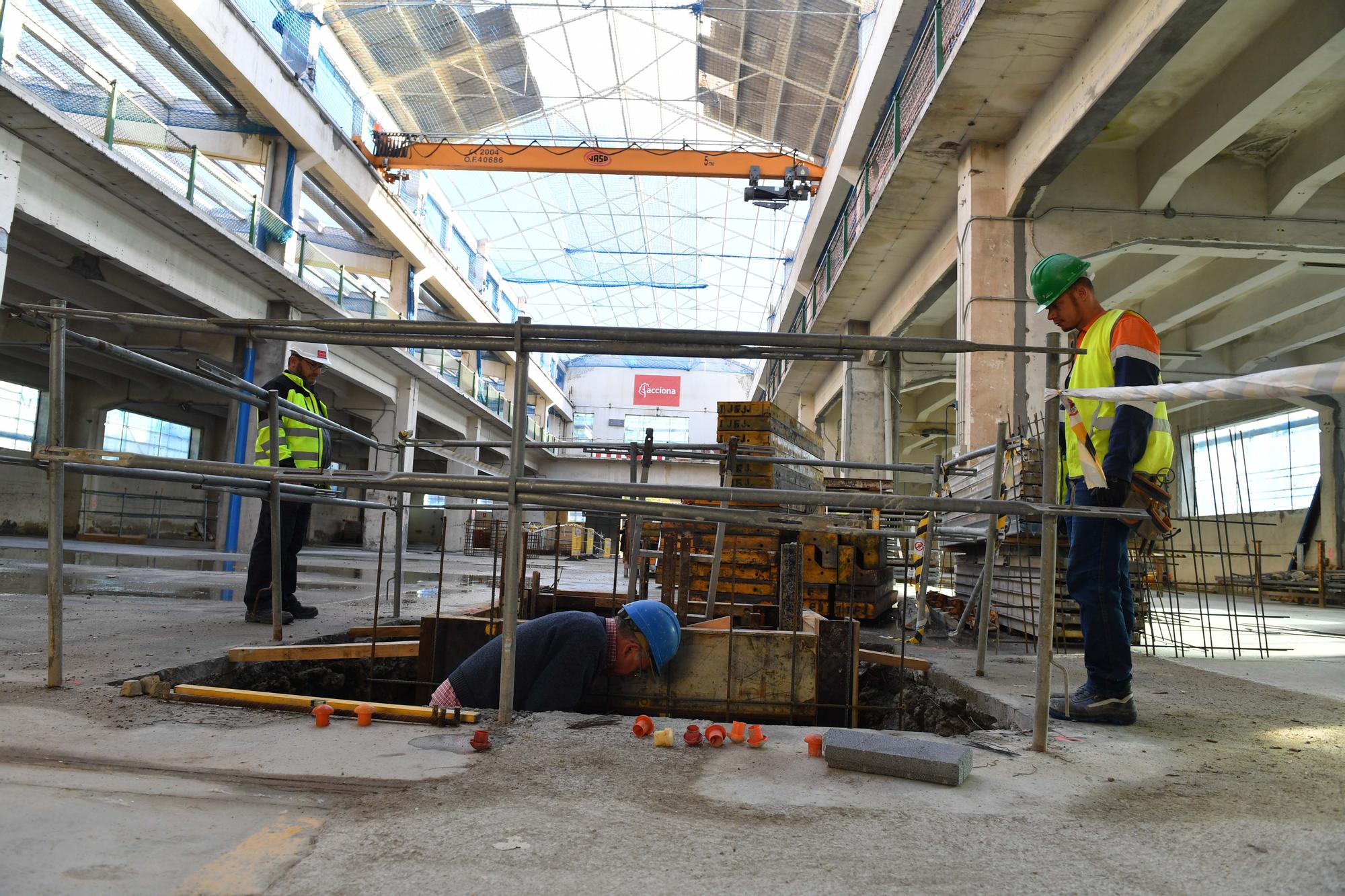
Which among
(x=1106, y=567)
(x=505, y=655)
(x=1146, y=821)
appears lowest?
(x=1146, y=821)

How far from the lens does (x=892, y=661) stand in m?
5.11

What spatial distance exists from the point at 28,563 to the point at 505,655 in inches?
390

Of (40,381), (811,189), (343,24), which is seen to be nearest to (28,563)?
(40,381)

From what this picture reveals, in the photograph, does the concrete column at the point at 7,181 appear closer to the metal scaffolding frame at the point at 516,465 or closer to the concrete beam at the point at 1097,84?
the metal scaffolding frame at the point at 516,465

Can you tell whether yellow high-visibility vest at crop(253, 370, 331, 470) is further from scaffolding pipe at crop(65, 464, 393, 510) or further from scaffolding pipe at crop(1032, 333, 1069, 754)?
scaffolding pipe at crop(1032, 333, 1069, 754)

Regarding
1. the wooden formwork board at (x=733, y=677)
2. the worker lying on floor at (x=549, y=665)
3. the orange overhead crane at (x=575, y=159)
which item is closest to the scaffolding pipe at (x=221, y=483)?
the worker lying on floor at (x=549, y=665)

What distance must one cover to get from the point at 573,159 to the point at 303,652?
69.5ft

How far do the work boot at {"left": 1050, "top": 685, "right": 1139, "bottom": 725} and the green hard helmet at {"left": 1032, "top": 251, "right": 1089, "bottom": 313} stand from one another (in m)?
1.67

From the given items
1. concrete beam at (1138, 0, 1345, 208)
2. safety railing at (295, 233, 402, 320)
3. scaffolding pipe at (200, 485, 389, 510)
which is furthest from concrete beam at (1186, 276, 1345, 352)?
safety railing at (295, 233, 402, 320)

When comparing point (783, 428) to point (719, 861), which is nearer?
point (719, 861)

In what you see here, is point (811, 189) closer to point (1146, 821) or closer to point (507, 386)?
point (1146, 821)

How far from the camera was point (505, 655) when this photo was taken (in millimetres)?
2840

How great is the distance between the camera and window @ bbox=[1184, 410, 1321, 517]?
20109mm

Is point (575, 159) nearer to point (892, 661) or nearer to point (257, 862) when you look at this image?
point (892, 661)
